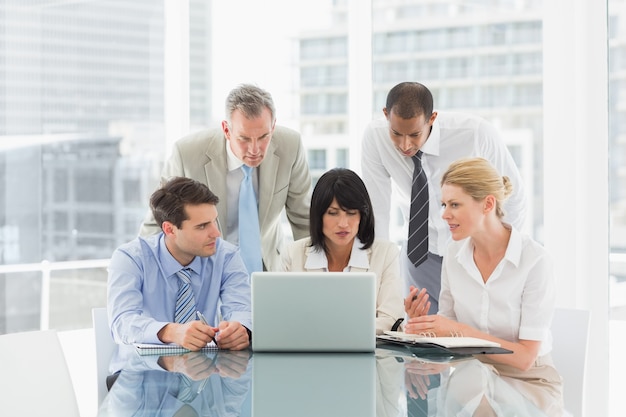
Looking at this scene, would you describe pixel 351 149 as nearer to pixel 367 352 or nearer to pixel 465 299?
pixel 465 299

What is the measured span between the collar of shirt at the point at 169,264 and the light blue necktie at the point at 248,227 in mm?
377

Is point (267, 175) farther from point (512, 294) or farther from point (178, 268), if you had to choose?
point (512, 294)

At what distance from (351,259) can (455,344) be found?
750 mm

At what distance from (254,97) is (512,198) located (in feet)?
3.60

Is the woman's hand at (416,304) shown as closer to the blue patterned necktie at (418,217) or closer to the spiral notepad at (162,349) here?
the spiral notepad at (162,349)

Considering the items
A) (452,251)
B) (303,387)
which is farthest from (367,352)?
(452,251)

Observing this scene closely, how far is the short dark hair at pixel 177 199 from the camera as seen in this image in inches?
108

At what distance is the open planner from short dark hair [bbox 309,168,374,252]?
62 cm

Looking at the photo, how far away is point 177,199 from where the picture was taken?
279 centimetres

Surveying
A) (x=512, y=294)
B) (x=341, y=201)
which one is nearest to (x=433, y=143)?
(x=341, y=201)

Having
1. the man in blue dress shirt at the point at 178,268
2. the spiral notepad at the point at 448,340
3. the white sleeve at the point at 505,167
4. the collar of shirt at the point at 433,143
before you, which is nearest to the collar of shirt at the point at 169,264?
the man in blue dress shirt at the point at 178,268

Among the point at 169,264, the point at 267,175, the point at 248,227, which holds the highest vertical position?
the point at 267,175

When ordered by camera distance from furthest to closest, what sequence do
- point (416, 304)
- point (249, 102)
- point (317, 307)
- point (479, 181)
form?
point (249, 102) < point (479, 181) < point (416, 304) < point (317, 307)

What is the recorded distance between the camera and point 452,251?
8.70 ft
